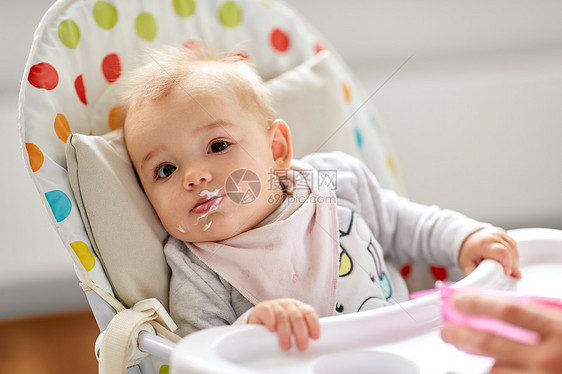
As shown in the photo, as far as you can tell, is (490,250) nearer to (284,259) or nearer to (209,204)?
(284,259)

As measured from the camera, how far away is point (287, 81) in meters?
1.10

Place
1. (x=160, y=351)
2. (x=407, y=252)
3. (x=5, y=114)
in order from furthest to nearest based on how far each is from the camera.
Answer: (x=5, y=114)
(x=407, y=252)
(x=160, y=351)

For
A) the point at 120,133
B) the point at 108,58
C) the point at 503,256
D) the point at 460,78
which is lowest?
the point at 503,256

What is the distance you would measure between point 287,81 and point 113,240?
1.47 ft

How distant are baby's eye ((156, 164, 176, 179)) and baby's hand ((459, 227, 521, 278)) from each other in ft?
1.47

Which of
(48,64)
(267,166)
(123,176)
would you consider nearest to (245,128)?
(267,166)

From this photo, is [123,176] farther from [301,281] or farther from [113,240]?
[301,281]

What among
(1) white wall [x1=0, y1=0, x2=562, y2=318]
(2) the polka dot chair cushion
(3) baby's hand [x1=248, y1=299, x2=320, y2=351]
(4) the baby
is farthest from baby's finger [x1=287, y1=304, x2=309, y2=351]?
(1) white wall [x1=0, y1=0, x2=562, y2=318]

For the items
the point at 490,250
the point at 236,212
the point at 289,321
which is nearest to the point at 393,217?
the point at 490,250

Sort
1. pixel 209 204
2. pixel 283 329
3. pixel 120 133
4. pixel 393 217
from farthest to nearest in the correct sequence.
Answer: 1. pixel 393 217
2. pixel 120 133
3. pixel 209 204
4. pixel 283 329

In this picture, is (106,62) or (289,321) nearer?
(289,321)

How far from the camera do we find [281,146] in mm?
942

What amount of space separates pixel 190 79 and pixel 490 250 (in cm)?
48

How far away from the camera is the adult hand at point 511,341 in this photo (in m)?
0.51
